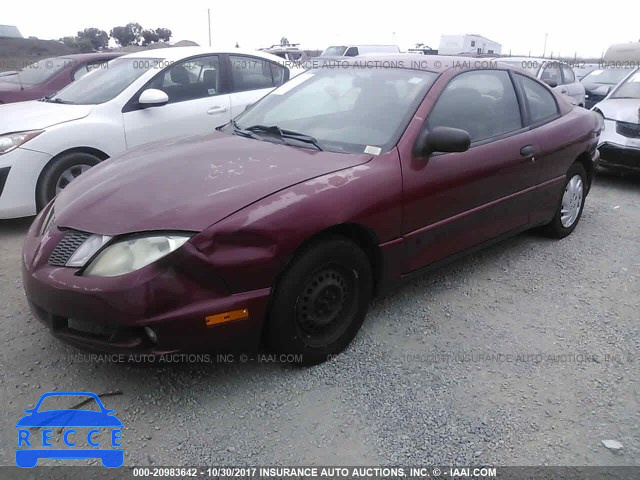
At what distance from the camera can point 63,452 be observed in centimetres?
225

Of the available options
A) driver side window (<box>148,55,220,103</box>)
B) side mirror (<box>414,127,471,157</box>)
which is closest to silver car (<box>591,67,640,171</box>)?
side mirror (<box>414,127,471,157</box>)

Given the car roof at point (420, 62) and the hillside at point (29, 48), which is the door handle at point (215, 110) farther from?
the hillside at point (29, 48)

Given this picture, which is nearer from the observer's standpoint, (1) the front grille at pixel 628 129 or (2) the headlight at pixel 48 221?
(2) the headlight at pixel 48 221

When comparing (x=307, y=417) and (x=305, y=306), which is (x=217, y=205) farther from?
(x=307, y=417)

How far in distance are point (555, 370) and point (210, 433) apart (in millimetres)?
1822

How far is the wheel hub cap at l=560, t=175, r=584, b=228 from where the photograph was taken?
4641mm

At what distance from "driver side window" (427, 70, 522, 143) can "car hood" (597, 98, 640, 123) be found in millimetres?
3418

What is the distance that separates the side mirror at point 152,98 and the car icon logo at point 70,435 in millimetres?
3288

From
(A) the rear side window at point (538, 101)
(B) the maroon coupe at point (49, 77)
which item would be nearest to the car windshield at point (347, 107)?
(A) the rear side window at point (538, 101)

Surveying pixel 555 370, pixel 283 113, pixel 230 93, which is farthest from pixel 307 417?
pixel 230 93

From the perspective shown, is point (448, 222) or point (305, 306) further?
point (448, 222)

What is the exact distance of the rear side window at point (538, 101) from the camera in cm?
413

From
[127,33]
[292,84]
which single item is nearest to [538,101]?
[292,84]

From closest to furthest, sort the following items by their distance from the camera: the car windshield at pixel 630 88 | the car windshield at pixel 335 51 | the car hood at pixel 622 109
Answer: the car hood at pixel 622 109, the car windshield at pixel 630 88, the car windshield at pixel 335 51
